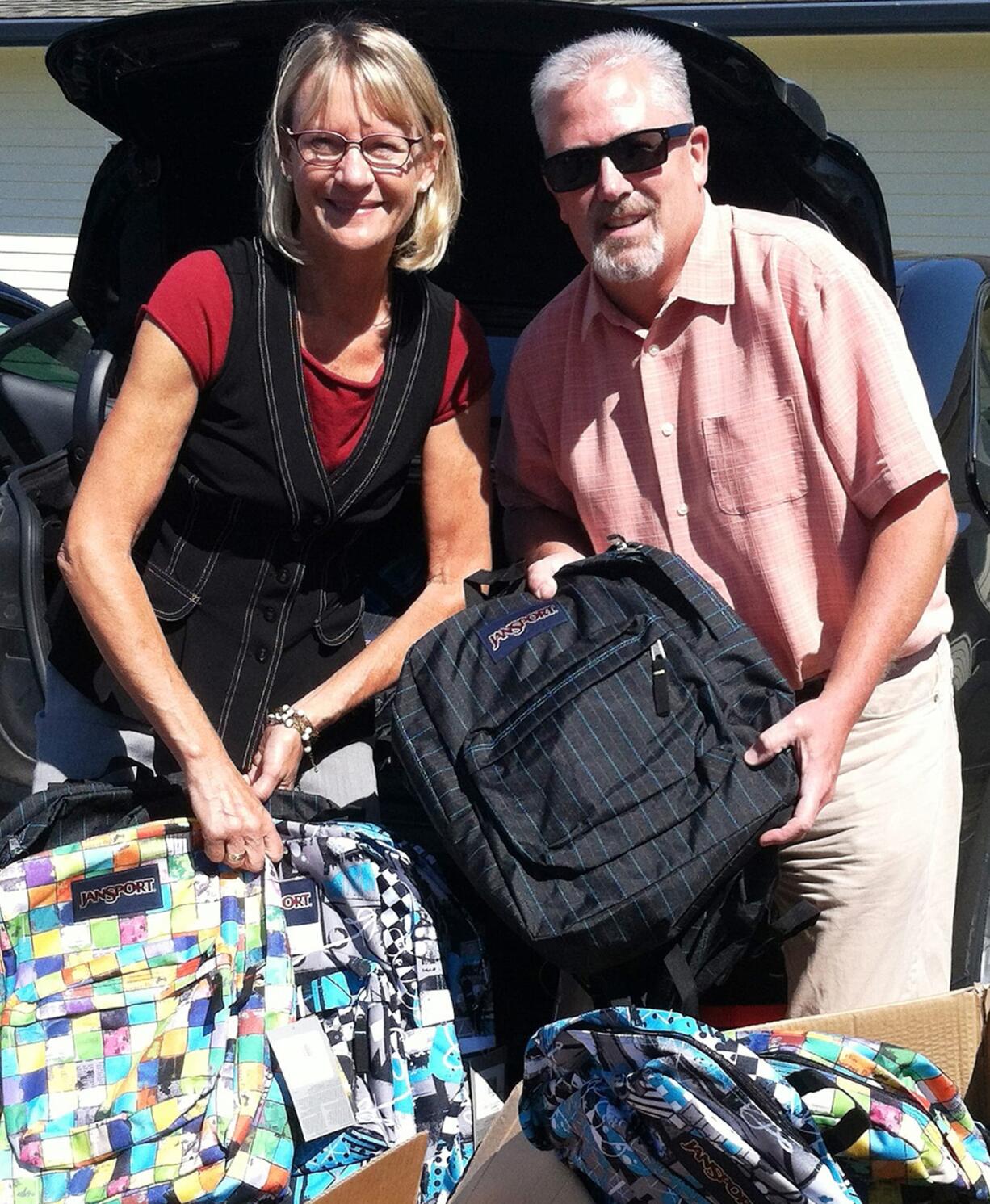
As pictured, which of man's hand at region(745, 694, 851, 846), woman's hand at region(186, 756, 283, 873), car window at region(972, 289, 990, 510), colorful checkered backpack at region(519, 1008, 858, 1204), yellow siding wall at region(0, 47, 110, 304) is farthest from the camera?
yellow siding wall at region(0, 47, 110, 304)

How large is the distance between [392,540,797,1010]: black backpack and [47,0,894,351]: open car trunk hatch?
31.4 inches

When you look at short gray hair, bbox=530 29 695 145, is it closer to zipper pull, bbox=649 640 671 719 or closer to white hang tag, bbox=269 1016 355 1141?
zipper pull, bbox=649 640 671 719

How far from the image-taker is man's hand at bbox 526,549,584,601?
2379 mm

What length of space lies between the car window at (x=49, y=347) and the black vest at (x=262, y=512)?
122 centimetres

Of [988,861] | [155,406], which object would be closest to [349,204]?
[155,406]

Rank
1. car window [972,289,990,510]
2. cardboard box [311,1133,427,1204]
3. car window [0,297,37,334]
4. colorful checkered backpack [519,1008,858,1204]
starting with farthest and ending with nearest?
car window [0,297,37,334] → car window [972,289,990,510] → cardboard box [311,1133,427,1204] → colorful checkered backpack [519,1008,858,1204]

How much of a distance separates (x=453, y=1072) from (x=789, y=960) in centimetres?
69

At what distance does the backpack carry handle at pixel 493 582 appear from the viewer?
97.3 inches

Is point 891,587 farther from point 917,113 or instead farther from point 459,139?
point 917,113

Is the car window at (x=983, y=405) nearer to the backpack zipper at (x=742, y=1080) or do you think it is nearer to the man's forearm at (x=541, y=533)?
the man's forearm at (x=541, y=533)

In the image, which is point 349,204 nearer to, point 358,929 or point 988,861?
point 358,929

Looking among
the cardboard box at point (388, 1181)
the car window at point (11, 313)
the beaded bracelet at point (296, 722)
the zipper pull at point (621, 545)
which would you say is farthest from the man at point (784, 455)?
the car window at point (11, 313)

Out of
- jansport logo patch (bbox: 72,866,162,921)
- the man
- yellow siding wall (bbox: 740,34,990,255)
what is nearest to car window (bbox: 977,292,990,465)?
the man

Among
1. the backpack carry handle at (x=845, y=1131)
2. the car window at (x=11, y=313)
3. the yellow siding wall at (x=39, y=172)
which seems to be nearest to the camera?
the backpack carry handle at (x=845, y=1131)
